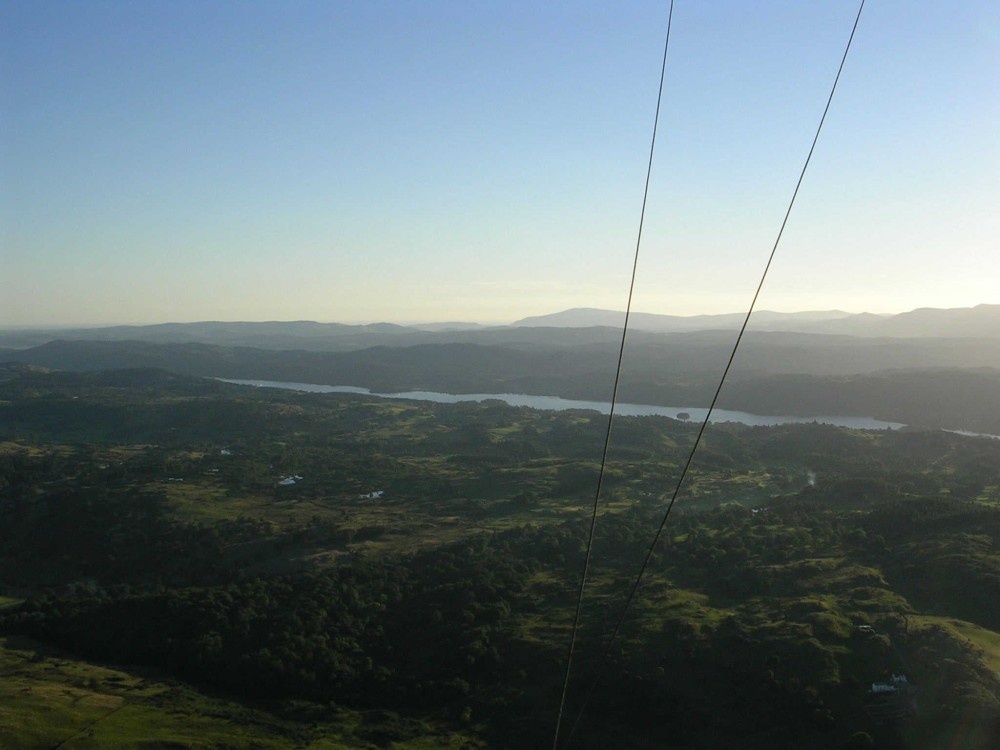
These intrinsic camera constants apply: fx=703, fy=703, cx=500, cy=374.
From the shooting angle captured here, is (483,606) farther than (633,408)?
No

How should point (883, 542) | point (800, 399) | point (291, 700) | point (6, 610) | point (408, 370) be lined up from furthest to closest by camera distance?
point (408, 370)
point (800, 399)
point (883, 542)
point (6, 610)
point (291, 700)

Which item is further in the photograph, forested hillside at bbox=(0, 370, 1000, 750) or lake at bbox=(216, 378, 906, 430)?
lake at bbox=(216, 378, 906, 430)

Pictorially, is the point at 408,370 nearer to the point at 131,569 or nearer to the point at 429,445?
the point at 429,445

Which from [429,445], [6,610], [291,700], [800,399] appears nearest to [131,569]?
[6,610]

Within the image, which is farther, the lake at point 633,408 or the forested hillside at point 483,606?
the lake at point 633,408

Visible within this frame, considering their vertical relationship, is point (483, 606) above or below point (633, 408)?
above

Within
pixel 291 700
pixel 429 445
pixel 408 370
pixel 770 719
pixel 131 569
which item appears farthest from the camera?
pixel 408 370

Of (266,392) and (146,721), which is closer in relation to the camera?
(146,721)

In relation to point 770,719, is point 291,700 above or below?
below

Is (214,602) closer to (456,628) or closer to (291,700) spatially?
(291,700)
